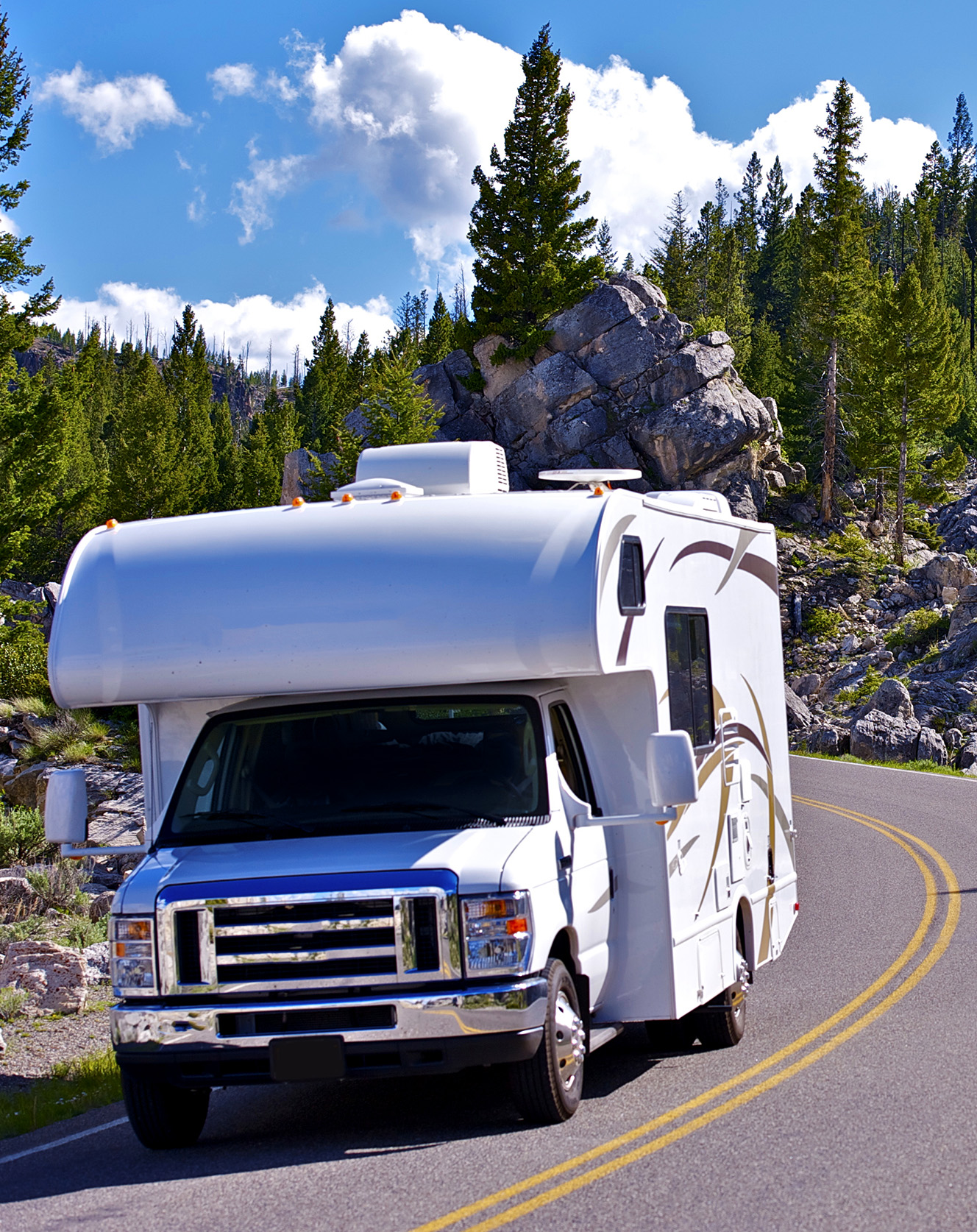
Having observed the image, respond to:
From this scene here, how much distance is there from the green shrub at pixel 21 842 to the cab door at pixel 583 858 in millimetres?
13977

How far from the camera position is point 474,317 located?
58031 mm

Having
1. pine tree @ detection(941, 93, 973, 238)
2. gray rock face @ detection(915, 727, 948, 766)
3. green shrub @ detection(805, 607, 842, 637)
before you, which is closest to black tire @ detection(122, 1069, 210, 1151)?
gray rock face @ detection(915, 727, 948, 766)

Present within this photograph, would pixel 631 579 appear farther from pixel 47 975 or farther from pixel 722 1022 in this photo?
pixel 47 975

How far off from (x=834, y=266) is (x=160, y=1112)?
6193cm

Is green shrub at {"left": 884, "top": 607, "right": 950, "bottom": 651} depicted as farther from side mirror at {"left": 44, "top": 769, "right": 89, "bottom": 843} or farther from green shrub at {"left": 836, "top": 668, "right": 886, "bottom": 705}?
side mirror at {"left": 44, "top": 769, "right": 89, "bottom": 843}

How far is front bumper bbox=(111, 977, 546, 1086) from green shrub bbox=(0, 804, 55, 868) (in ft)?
46.0

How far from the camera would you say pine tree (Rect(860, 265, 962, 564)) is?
5956cm

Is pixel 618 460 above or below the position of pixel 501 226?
below

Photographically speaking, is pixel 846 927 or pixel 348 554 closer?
pixel 348 554

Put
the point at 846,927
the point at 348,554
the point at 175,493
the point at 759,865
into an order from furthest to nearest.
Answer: the point at 175,493
the point at 846,927
the point at 759,865
the point at 348,554

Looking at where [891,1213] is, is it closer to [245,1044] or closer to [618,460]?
[245,1044]

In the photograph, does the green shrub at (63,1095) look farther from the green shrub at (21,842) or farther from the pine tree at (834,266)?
the pine tree at (834,266)

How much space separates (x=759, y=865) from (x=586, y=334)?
4841 centimetres

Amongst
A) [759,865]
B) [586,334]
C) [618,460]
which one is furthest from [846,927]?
[586,334]
